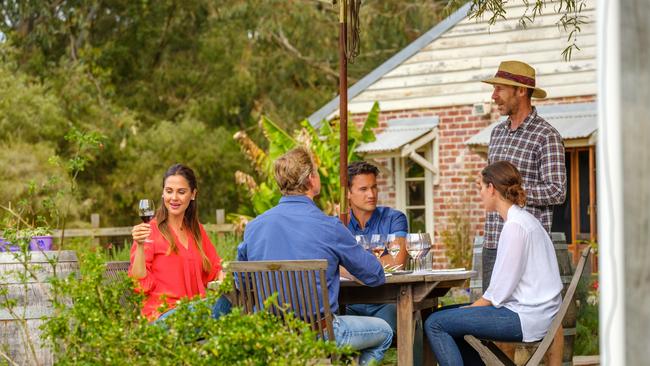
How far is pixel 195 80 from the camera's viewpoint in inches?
1119

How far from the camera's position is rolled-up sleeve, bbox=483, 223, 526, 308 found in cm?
542

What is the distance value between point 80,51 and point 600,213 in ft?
84.7

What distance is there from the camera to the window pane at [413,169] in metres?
17.3

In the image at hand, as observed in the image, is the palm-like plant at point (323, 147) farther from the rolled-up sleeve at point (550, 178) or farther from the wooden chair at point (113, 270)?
the wooden chair at point (113, 270)

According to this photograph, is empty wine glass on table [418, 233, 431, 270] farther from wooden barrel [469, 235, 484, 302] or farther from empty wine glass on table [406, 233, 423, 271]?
wooden barrel [469, 235, 484, 302]

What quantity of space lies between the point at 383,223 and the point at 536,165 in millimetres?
990

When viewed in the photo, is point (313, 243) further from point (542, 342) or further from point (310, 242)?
point (542, 342)

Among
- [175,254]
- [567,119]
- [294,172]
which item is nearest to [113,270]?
[175,254]

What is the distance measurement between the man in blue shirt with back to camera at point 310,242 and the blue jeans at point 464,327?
1.48 feet

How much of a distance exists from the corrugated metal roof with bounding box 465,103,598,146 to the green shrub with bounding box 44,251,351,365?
1093 centimetres

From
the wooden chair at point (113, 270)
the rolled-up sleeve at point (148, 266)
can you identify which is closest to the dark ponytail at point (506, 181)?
the rolled-up sleeve at point (148, 266)

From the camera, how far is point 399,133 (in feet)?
→ 55.5

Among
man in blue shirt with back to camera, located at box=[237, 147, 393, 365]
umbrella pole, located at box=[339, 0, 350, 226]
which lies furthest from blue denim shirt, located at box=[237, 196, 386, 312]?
umbrella pole, located at box=[339, 0, 350, 226]

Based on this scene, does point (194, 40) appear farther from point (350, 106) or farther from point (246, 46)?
point (350, 106)
